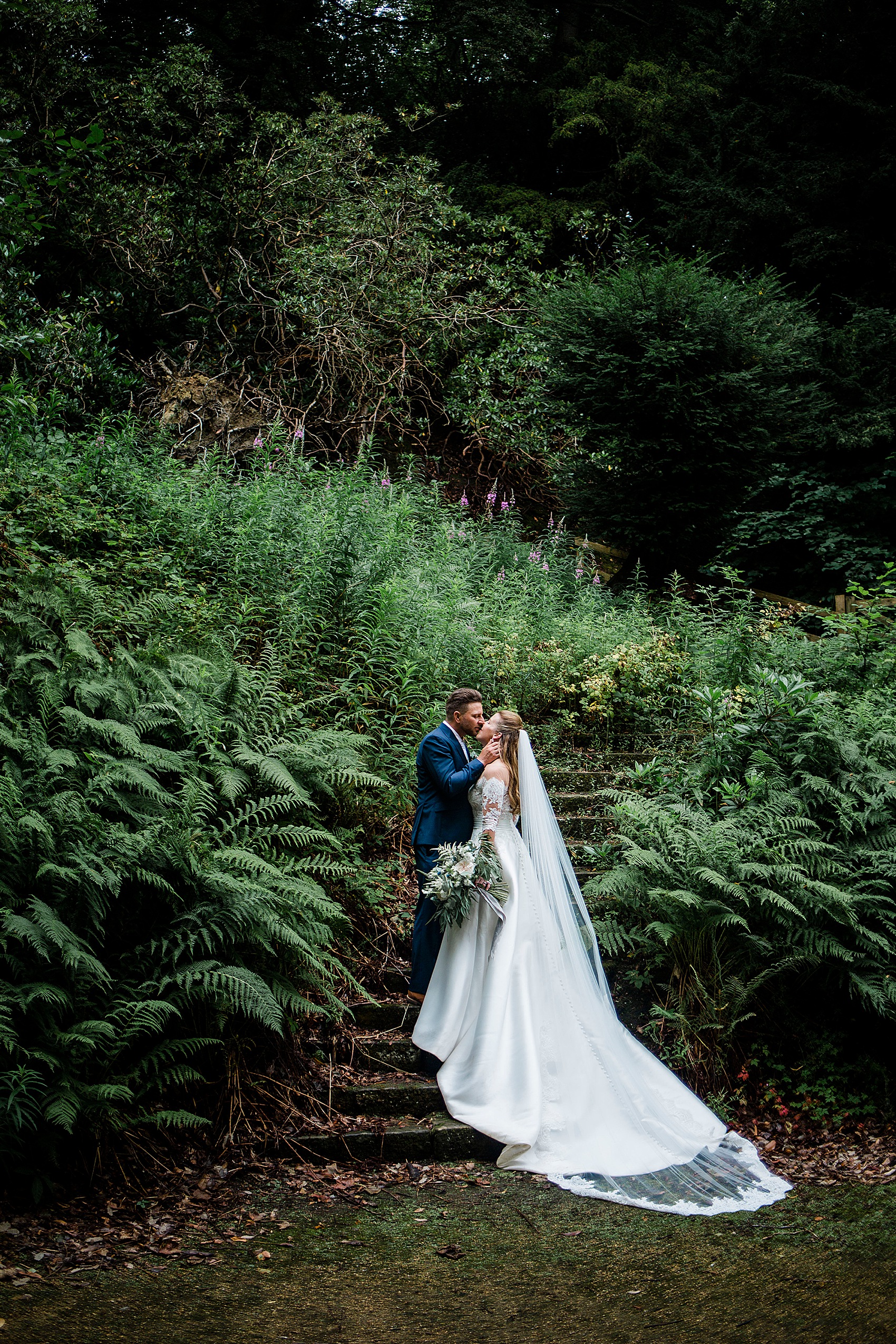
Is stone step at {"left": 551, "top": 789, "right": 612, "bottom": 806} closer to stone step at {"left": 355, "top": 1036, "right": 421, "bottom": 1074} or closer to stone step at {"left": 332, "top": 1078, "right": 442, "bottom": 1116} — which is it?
stone step at {"left": 355, "top": 1036, "right": 421, "bottom": 1074}

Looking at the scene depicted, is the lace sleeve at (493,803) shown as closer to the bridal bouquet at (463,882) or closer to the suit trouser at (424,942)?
the bridal bouquet at (463,882)

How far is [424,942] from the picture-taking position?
5320 mm

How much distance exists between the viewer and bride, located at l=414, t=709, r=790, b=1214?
173 inches

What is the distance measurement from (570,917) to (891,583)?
3917mm

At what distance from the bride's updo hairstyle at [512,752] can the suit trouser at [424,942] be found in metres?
0.55

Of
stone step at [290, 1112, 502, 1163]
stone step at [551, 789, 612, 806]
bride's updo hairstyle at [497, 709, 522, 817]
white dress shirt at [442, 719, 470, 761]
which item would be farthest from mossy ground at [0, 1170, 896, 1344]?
stone step at [551, 789, 612, 806]

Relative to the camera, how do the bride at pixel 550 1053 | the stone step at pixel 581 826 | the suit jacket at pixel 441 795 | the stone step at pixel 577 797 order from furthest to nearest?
the stone step at pixel 577 797 < the stone step at pixel 581 826 < the suit jacket at pixel 441 795 < the bride at pixel 550 1053

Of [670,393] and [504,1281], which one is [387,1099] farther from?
[670,393]

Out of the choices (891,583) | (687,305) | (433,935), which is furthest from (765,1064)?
(687,305)

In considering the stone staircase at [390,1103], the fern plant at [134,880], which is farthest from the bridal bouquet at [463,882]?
the stone staircase at [390,1103]

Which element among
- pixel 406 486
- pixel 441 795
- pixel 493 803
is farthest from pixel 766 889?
pixel 406 486

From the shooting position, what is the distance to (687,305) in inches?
425

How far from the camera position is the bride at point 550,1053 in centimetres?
439

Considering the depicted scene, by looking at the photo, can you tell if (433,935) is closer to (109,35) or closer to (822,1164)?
(822,1164)
